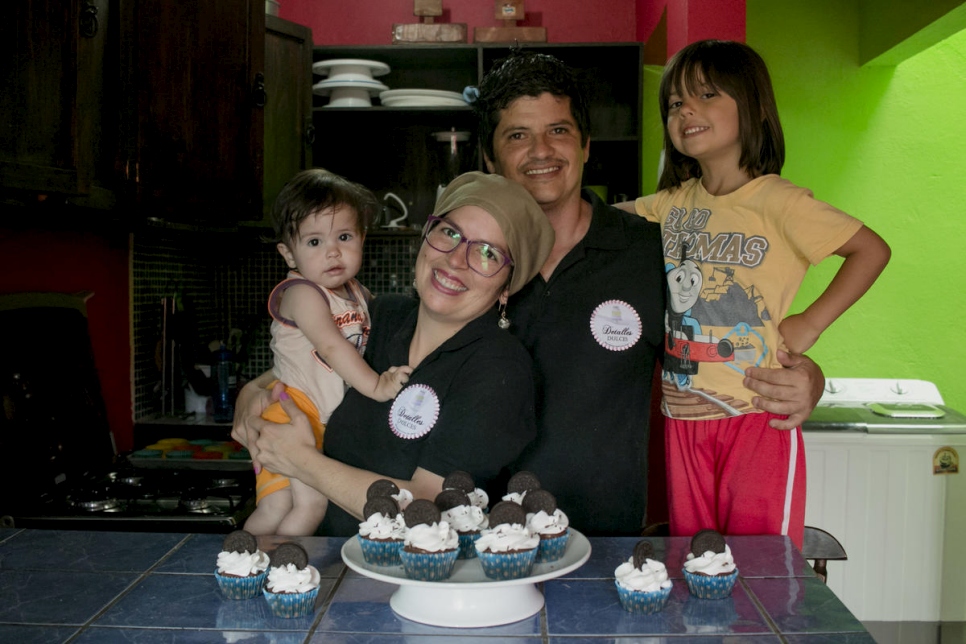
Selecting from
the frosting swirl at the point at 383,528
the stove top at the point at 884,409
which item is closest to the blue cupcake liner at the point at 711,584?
the frosting swirl at the point at 383,528

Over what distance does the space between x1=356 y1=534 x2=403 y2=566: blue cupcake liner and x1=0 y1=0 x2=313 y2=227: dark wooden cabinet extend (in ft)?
3.97

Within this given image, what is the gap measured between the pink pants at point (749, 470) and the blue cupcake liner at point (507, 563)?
3.23ft

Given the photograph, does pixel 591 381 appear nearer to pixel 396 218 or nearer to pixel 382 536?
pixel 382 536

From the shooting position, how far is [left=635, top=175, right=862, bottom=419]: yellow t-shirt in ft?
6.84

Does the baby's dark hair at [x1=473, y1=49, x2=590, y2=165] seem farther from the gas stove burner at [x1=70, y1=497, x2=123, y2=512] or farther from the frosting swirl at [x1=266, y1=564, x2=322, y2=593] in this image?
the gas stove burner at [x1=70, y1=497, x2=123, y2=512]

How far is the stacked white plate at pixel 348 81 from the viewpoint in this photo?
394cm

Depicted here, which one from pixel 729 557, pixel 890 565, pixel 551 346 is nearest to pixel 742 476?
pixel 551 346

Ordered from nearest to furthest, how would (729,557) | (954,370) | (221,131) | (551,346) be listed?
(729,557), (551,346), (221,131), (954,370)

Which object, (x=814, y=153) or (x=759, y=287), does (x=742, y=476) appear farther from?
(x=814, y=153)

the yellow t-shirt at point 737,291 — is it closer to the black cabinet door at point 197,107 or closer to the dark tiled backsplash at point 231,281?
the black cabinet door at point 197,107

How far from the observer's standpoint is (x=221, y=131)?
118 inches

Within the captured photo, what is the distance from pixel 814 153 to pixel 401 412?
3.08m

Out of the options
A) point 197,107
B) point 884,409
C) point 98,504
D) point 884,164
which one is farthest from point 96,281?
point 884,164

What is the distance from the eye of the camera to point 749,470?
6.89 ft
